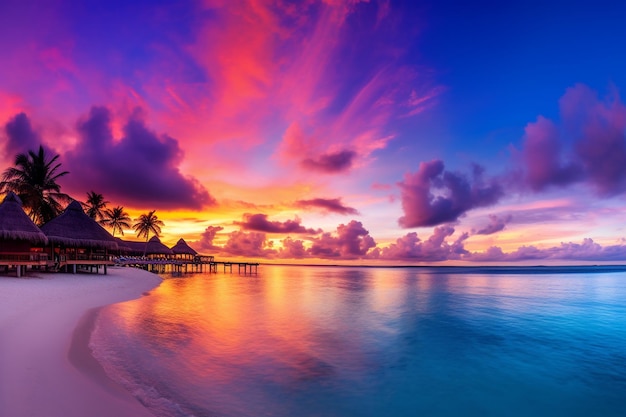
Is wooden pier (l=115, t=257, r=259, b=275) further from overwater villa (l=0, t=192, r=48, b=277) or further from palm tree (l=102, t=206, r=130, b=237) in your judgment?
overwater villa (l=0, t=192, r=48, b=277)

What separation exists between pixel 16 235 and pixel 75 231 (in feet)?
23.2

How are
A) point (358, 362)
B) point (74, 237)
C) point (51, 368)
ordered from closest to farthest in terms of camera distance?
point (51, 368) < point (358, 362) < point (74, 237)

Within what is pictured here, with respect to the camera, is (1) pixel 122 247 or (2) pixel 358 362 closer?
(2) pixel 358 362

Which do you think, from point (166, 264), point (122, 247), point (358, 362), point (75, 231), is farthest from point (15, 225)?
point (166, 264)

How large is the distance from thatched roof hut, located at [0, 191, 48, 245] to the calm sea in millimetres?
9468

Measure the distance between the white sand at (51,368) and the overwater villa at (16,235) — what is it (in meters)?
8.56

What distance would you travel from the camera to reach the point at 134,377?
763 cm

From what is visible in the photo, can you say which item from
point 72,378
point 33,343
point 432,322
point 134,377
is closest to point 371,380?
point 134,377

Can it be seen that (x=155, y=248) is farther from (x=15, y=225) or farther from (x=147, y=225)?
(x=15, y=225)

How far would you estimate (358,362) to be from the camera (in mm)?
10492

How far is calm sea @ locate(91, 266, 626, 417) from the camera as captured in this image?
7367mm

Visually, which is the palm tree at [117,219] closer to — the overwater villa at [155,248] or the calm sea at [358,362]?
the overwater villa at [155,248]

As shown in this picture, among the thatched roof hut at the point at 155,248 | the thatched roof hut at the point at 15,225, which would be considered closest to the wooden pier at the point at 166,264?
the thatched roof hut at the point at 155,248

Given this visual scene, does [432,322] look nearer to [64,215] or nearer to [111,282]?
[111,282]
